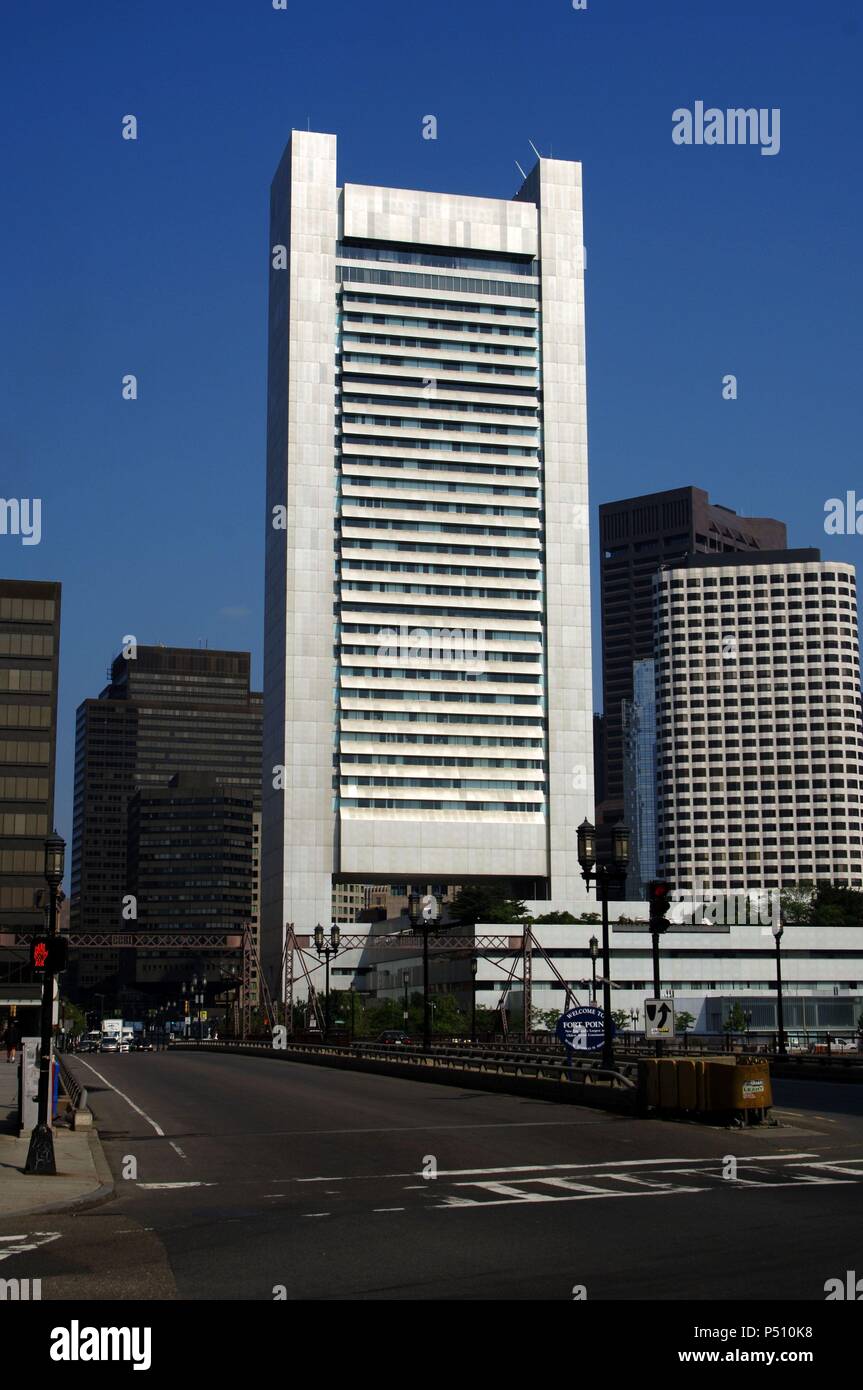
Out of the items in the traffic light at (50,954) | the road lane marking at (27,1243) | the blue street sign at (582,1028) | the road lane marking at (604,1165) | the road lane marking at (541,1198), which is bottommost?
the road lane marking at (604,1165)

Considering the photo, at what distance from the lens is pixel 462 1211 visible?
18.1 m

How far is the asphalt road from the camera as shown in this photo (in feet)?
43.8

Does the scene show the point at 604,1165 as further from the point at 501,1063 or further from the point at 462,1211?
the point at 501,1063

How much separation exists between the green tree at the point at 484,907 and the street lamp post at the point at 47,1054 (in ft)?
423

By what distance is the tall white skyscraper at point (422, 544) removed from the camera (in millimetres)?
172375

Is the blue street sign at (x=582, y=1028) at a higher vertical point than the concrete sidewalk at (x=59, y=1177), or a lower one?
→ higher

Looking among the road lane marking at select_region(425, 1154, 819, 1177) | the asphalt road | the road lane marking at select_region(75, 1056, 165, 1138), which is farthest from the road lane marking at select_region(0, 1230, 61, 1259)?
the road lane marking at select_region(75, 1056, 165, 1138)

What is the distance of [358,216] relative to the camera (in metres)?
180

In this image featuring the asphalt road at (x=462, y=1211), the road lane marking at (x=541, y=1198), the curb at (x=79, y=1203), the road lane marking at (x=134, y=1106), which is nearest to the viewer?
the asphalt road at (x=462, y=1211)

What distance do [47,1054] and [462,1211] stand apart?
423 inches

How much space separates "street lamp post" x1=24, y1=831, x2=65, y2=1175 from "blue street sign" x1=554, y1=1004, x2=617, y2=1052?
13688mm

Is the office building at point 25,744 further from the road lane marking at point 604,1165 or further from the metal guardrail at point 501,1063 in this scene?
the road lane marking at point 604,1165

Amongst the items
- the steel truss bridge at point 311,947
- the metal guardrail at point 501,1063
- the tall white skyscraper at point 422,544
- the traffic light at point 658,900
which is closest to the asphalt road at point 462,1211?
the metal guardrail at point 501,1063
